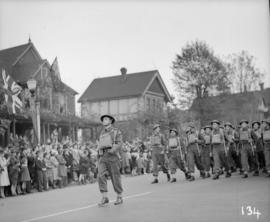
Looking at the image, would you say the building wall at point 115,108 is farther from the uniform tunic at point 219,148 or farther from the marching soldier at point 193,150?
the uniform tunic at point 219,148

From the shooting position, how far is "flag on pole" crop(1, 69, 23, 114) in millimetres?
15492

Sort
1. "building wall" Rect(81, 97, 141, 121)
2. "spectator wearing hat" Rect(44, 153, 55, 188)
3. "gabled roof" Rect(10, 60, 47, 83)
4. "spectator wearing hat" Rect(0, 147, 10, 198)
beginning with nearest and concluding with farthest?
"spectator wearing hat" Rect(0, 147, 10, 198), "spectator wearing hat" Rect(44, 153, 55, 188), "building wall" Rect(81, 97, 141, 121), "gabled roof" Rect(10, 60, 47, 83)

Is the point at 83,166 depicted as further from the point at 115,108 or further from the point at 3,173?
the point at 3,173

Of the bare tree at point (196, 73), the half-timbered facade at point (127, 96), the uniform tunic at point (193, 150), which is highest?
the bare tree at point (196, 73)

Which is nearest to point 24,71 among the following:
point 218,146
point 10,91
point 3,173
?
point 10,91

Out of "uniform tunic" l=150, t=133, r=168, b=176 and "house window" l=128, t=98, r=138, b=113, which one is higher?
"house window" l=128, t=98, r=138, b=113

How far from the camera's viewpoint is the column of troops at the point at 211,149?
14.7m

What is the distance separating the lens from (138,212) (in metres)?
8.20

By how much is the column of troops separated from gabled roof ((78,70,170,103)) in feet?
6.42

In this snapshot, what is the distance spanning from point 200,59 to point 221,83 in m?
1.53

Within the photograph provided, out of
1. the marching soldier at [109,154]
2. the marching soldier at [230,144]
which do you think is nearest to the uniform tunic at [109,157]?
the marching soldier at [109,154]

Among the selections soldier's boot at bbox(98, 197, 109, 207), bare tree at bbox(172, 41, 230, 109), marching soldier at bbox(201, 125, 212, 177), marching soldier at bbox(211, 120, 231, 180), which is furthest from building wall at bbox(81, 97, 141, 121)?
soldier's boot at bbox(98, 197, 109, 207)

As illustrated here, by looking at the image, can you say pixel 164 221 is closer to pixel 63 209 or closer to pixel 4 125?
pixel 63 209

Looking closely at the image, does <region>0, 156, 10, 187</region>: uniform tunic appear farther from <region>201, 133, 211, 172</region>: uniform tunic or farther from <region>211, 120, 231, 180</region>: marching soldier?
<region>211, 120, 231, 180</region>: marching soldier
